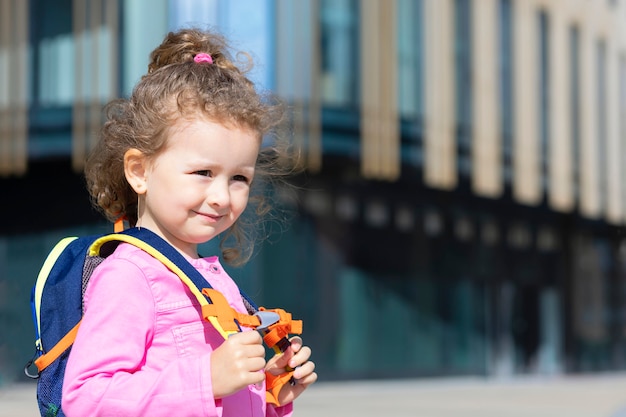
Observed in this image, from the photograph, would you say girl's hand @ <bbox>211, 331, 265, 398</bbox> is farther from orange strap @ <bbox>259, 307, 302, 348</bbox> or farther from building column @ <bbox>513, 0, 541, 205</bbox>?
building column @ <bbox>513, 0, 541, 205</bbox>

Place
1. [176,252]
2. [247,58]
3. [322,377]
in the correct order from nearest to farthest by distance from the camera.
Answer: [176,252]
[247,58]
[322,377]

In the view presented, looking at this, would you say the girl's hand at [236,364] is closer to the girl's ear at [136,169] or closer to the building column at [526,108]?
the girl's ear at [136,169]

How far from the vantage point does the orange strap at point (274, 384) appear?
2.47 meters

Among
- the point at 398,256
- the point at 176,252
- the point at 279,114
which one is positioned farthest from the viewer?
the point at 398,256

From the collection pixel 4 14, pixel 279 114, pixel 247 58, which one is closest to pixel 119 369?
pixel 279 114

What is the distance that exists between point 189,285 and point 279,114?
604 mm

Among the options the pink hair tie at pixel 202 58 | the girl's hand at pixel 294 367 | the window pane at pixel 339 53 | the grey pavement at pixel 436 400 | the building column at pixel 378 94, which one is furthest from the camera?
the building column at pixel 378 94

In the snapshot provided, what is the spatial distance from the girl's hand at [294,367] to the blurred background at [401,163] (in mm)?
13387

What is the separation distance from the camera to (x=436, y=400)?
15773mm

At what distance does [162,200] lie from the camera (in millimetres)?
2359

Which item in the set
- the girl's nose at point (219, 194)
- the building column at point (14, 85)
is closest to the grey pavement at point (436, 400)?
the building column at point (14, 85)

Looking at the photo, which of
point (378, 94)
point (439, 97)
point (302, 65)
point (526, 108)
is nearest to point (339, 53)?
point (302, 65)

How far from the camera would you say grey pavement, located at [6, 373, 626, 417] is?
1282 centimetres

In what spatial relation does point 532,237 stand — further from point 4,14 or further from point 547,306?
point 4,14
